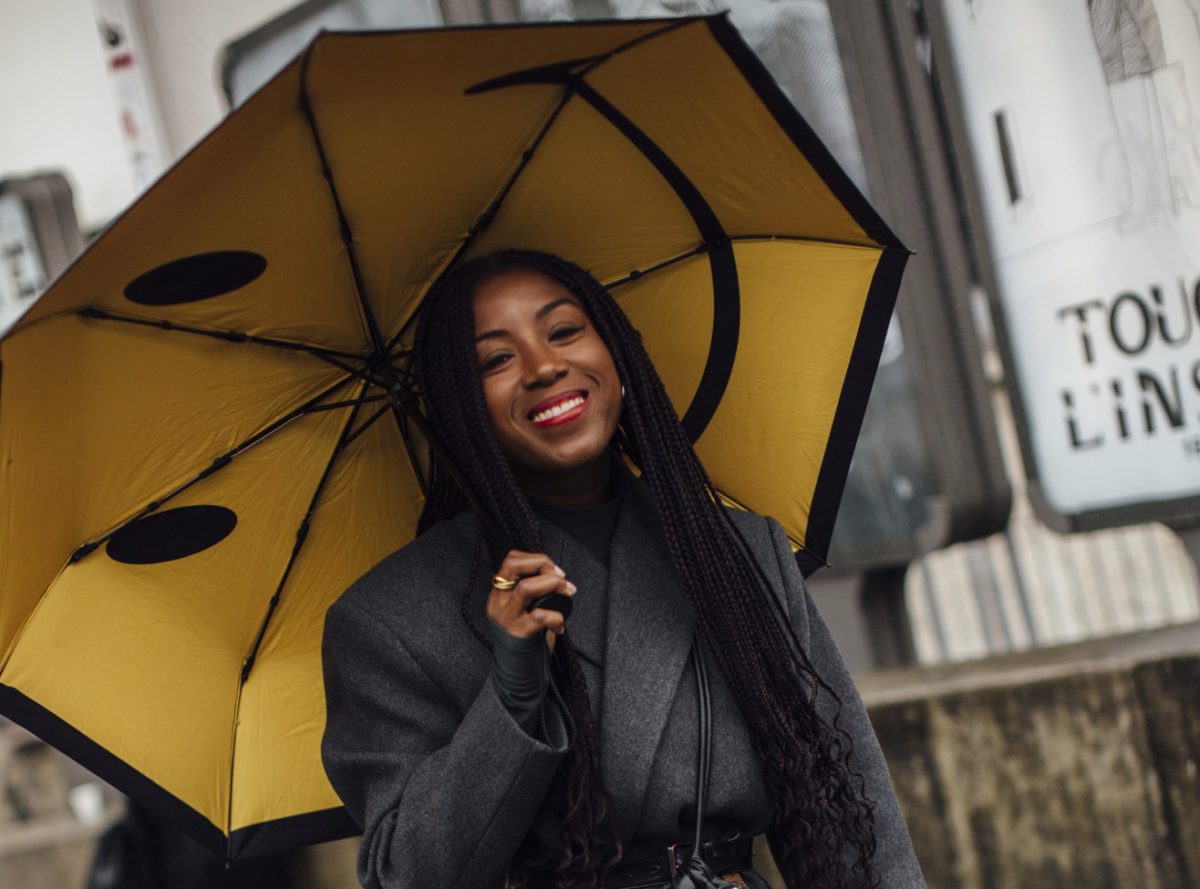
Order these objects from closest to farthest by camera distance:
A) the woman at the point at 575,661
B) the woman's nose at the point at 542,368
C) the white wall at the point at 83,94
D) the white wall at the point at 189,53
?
the woman at the point at 575,661 < the woman's nose at the point at 542,368 < the white wall at the point at 189,53 < the white wall at the point at 83,94

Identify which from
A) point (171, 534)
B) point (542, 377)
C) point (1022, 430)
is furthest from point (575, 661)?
point (1022, 430)

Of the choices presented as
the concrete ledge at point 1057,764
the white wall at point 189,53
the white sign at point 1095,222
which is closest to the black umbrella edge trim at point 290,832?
the concrete ledge at point 1057,764

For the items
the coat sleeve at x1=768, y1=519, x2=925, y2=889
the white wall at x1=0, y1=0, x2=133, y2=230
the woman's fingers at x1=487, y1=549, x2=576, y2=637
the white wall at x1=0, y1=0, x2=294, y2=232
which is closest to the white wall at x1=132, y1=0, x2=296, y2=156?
the white wall at x1=0, y1=0, x2=294, y2=232

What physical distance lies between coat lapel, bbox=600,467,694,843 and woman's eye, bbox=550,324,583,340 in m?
0.29

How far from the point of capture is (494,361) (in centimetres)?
235

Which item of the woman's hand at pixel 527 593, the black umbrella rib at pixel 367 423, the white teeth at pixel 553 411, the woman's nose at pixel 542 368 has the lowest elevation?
the woman's hand at pixel 527 593

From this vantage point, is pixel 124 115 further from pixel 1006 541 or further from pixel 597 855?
pixel 597 855

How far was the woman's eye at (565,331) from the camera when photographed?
238 cm

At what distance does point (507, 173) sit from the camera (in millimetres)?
2467

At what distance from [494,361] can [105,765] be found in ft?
3.17

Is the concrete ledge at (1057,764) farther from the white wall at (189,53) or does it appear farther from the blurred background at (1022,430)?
the white wall at (189,53)

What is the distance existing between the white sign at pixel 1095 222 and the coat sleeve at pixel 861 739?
1.65 meters

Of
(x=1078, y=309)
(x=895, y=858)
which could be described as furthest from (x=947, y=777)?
(x=895, y=858)

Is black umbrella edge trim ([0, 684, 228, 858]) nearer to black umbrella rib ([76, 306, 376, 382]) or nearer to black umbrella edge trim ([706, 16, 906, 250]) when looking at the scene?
black umbrella rib ([76, 306, 376, 382])
